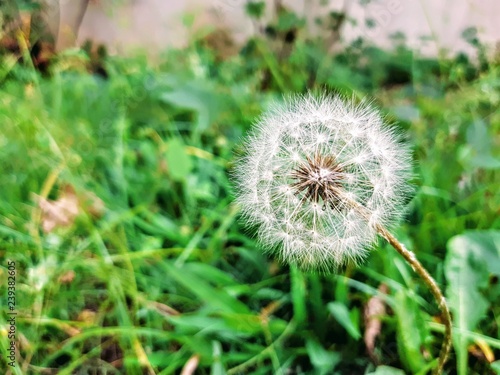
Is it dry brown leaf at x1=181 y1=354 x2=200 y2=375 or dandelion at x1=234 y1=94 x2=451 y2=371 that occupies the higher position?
dandelion at x1=234 y1=94 x2=451 y2=371

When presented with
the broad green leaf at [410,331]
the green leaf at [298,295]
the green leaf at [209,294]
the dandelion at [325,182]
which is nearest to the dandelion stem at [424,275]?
the dandelion at [325,182]

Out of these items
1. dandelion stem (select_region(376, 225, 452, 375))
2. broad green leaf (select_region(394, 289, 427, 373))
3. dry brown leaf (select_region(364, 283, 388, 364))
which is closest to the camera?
dandelion stem (select_region(376, 225, 452, 375))

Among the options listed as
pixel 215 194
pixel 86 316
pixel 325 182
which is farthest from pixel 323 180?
pixel 215 194

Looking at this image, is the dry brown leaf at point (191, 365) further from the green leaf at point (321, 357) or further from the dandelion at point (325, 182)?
the dandelion at point (325, 182)

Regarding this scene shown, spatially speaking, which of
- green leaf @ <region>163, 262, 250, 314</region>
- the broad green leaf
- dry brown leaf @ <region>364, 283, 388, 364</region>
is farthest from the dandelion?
green leaf @ <region>163, 262, 250, 314</region>

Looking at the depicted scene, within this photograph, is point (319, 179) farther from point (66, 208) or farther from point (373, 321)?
point (66, 208)

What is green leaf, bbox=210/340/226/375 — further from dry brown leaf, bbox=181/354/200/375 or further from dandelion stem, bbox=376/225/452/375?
dandelion stem, bbox=376/225/452/375

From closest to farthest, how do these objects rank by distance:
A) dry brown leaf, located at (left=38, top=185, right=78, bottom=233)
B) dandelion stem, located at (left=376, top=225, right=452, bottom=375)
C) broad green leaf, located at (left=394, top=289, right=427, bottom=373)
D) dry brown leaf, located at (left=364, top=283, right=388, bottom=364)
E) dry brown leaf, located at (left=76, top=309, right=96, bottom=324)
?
dandelion stem, located at (left=376, top=225, right=452, bottom=375), broad green leaf, located at (left=394, top=289, right=427, bottom=373), dry brown leaf, located at (left=364, top=283, right=388, bottom=364), dry brown leaf, located at (left=76, top=309, right=96, bottom=324), dry brown leaf, located at (left=38, top=185, right=78, bottom=233)

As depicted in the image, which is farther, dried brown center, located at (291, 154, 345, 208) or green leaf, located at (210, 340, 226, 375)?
green leaf, located at (210, 340, 226, 375)
